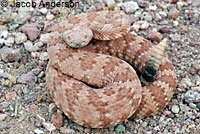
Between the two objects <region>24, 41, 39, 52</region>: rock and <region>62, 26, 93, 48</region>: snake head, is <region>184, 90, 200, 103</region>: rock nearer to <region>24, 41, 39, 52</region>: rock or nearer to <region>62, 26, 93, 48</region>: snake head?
<region>62, 26, 93, 48</region>: snake head

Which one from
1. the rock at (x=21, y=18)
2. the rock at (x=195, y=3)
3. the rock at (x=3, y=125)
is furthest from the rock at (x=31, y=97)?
the rock at (x=195, y=3)

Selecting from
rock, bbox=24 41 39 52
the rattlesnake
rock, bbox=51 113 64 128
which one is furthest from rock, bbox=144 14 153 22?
rock, bbox=51 113 64 128

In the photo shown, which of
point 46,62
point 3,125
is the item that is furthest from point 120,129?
point 46,62

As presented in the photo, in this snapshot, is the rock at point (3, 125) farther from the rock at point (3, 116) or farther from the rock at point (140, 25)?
the rock at point (140, 25)

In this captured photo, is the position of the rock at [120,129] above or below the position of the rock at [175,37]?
below

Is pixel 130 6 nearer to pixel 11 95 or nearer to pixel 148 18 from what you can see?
pixel 148 18

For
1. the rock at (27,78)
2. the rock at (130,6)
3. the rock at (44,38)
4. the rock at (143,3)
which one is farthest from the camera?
the rock at (143,3)
